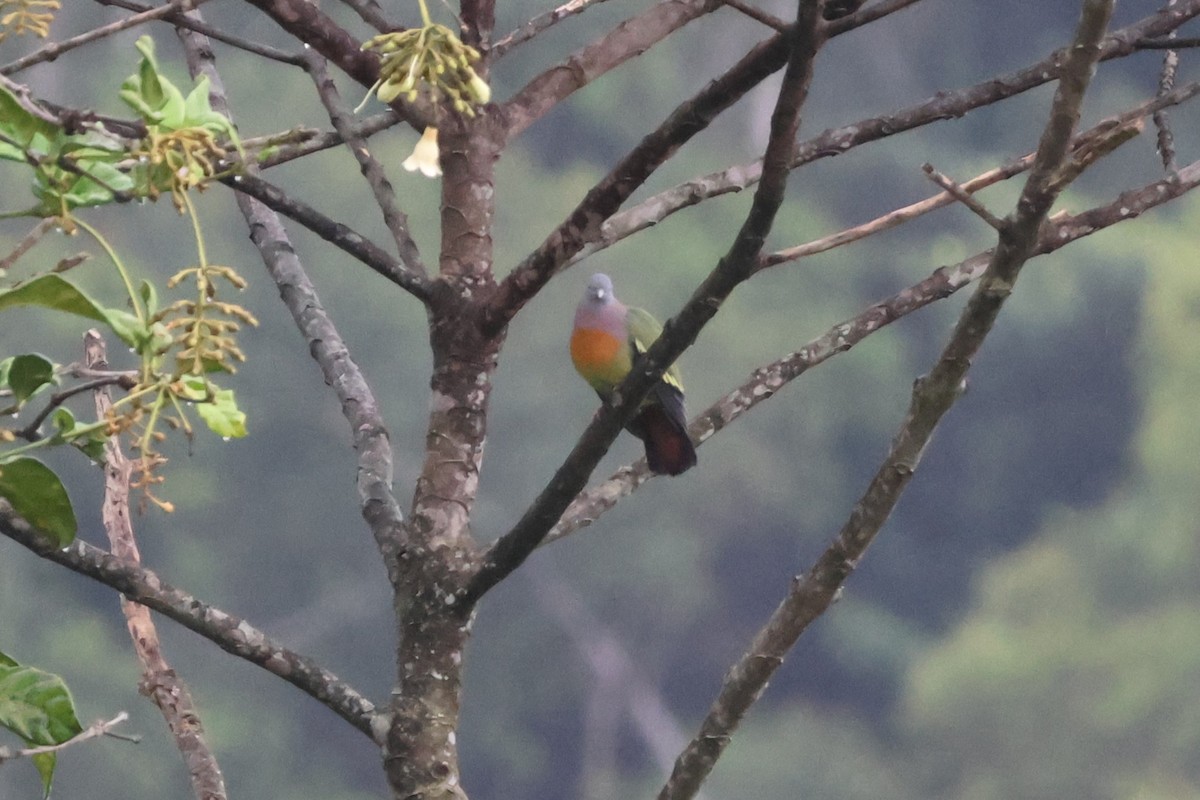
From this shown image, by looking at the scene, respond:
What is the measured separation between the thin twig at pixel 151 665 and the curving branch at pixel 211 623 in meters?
0.16

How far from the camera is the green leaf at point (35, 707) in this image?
0.76 m

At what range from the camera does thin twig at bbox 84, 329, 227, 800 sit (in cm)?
112

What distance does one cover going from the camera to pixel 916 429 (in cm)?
88

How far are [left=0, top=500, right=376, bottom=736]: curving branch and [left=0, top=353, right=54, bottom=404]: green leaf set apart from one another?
0.83 feet

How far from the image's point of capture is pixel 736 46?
2957 mm

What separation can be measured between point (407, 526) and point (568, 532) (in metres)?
0.13

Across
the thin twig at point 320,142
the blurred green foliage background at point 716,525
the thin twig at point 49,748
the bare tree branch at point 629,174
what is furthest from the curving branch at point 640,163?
the blurred green foliage background at point 716,525

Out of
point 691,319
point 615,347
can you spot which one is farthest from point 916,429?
point 615,347

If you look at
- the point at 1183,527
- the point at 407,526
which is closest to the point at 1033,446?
the point at 1183,527

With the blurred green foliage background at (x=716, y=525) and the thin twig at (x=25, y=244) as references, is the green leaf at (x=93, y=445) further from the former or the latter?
the blurred green foliage background at (x=716, y=525)

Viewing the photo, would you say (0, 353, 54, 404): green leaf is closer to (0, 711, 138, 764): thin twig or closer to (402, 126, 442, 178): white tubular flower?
(0, 711, 138, 764): thin twig

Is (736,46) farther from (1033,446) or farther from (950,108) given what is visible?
(950,108)

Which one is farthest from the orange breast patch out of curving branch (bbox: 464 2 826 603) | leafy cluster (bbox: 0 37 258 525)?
leafy cluster (bbox: 0 37 258 525)

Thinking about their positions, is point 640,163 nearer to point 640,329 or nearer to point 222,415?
point 222,415
